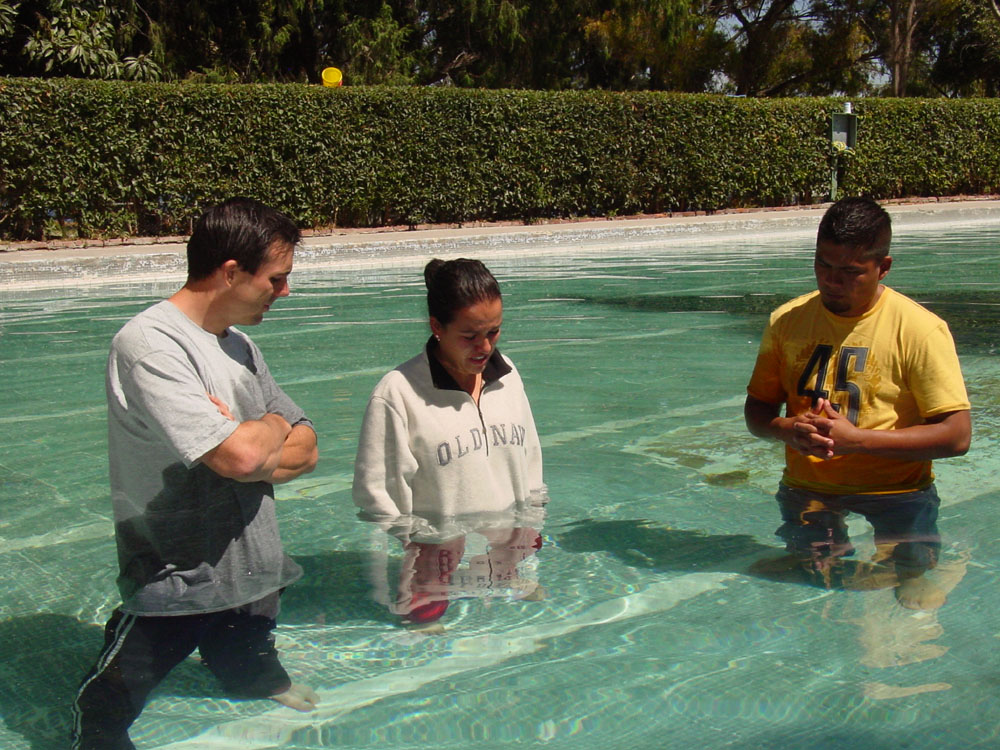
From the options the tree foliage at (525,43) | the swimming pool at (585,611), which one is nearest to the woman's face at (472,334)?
the swimming pool at (585,611)

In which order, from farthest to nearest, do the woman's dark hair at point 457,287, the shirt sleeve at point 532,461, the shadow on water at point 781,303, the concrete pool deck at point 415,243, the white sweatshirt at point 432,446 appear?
the concrete pool deck at point 415,243
the shadow on water at point 781,303
the shirt sleeve at point 532,461
the white sweatshirt at point 432,446
the woman's dark hair at point 457,287

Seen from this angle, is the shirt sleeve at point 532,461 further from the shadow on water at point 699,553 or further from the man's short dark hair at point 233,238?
the man's short dark hair at point 233,238

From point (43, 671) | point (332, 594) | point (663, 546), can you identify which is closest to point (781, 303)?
point (663, 546)

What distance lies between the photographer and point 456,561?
12.1 ft

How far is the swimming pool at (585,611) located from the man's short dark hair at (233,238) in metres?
1.28

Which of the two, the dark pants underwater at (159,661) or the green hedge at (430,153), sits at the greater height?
the green hedge at (430,153)

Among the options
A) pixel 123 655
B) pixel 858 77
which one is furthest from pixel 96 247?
pixel 858 77

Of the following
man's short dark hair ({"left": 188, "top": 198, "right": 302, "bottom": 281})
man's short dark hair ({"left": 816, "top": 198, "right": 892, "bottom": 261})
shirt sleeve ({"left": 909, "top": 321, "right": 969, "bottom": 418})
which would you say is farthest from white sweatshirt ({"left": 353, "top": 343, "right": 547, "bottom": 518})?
shirt sleeve ({"left": 909, "top": 321, "right": 969, "bottom": 418})

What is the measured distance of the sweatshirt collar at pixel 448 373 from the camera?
3486 millimetres

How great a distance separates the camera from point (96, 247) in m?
16.1

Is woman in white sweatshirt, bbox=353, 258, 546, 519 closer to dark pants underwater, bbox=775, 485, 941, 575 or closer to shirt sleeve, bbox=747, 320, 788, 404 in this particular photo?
shirt sleeve, bbox=747, 320, 788, 404

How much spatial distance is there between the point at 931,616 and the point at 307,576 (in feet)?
7.41

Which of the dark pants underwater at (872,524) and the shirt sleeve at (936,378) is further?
the dark pants underwater at (872,524)

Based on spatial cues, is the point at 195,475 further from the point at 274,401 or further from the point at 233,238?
the point at 233,238
